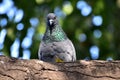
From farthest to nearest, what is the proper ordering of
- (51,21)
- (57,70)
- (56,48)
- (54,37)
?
(51,21) < (54,37) < (56,48) < (57,70)

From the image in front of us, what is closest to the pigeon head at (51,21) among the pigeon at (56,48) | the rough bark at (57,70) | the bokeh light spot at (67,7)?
the pigeon at (56,48)

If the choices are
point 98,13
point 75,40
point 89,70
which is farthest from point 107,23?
point 89,70

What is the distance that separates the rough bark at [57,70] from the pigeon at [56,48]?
25.2 inches

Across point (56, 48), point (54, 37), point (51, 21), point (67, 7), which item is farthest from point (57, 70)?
point (67, 7)

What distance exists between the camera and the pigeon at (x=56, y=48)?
486cm

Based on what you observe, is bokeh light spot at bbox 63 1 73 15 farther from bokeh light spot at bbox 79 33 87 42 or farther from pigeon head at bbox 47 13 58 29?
pigeon head at bbox 47 13 58 29

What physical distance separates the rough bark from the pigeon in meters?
0.64

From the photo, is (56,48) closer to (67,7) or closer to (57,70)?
(57,70)

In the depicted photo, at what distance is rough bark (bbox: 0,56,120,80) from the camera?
4012 millimetres

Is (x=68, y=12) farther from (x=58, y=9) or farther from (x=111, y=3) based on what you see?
(x=111, y=3)

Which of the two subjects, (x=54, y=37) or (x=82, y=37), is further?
(x=82, y=37)

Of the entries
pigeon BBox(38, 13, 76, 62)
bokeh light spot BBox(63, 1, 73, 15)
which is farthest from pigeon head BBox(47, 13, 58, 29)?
bokeh light spot BBox(63, 1, 73, 15)

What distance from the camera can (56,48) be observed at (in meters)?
4.94

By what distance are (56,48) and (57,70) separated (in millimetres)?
805
